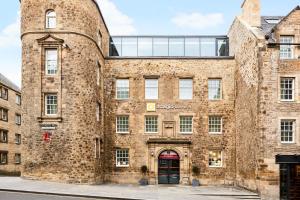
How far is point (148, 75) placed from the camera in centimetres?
3569

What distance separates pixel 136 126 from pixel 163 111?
262 centimetres

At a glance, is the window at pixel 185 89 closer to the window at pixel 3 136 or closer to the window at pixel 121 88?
the window at pixel 121 88

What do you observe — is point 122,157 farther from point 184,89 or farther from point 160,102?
point 184,89

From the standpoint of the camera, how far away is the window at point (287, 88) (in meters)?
27.9

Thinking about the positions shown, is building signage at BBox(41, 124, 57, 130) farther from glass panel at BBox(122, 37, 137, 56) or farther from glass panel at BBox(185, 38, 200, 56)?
glass panel at BBox(185, 38, 200, 56)

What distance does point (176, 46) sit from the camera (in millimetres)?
37844

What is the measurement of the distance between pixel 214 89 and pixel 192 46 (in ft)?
15.5

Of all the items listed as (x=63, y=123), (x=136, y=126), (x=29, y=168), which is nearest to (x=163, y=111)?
(x=136, y=126)

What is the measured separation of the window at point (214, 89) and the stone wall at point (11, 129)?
2467cm

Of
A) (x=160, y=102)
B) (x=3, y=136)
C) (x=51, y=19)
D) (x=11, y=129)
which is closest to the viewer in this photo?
(x=51, y=19)

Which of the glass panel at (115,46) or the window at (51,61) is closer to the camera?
the window at (51,61)

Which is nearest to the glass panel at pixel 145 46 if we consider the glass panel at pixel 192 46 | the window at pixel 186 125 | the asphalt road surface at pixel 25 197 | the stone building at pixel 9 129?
the glass panel at pixel 192 46

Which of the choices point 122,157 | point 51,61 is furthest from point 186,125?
point 51,61

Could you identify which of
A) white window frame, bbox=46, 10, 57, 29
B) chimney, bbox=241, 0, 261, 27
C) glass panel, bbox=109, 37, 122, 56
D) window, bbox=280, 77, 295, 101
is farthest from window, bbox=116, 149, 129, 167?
chimney, bbox=241, 0, 261, 27
